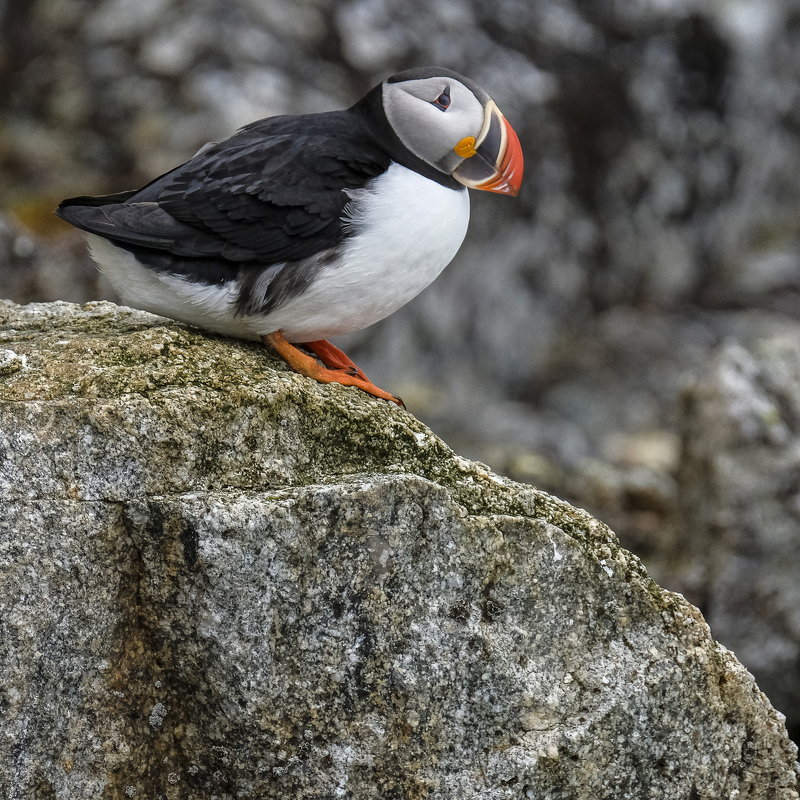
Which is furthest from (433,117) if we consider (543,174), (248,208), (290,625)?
(543,174)

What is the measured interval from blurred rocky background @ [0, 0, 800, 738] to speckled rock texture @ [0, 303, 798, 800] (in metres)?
4.25

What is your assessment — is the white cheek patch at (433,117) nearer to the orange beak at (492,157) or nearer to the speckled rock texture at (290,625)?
the orange beak at (492,157)

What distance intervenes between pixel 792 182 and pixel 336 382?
404 inches

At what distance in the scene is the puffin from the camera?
4246 millimetres

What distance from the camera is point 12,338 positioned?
14.2 ft

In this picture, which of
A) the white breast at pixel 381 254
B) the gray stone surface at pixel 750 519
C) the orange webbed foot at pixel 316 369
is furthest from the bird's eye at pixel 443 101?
the gray stone surface at pixel 750 519

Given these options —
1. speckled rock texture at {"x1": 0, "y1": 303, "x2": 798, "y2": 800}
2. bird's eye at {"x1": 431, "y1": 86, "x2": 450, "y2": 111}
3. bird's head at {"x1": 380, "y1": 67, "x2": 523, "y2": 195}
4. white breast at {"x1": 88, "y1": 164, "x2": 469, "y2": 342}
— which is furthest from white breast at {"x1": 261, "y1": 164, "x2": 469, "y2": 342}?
speckled rock texture at {"x1": 0, "y1": 303, "x2": 798, "y2": 800}

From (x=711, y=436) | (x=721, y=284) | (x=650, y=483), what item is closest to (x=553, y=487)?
(x=650, y=483)

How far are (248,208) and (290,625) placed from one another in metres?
1.64

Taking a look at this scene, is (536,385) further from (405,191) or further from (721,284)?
(405,191)

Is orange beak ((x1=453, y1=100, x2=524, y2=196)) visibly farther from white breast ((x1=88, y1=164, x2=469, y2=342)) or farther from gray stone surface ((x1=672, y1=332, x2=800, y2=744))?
gray stone surface ((x1=672, y1=332, x2=800, y2=744))

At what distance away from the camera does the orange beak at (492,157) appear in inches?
172

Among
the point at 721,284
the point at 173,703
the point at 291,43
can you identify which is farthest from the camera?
the point at 721,284

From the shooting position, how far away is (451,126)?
4.34 metres
